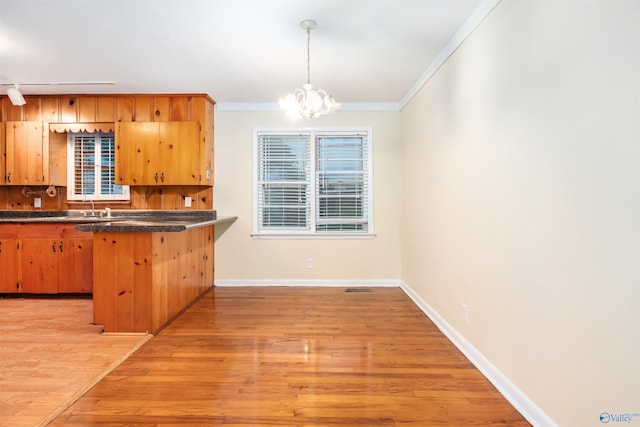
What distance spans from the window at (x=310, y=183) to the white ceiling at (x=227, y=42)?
0.81 metres

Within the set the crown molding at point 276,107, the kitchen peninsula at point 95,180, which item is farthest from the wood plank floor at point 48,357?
the crown molding at point 276,107

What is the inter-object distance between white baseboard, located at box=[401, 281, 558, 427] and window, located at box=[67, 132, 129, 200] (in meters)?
4.24

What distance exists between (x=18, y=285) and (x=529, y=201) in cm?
531

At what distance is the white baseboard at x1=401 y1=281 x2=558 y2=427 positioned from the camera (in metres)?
1.69

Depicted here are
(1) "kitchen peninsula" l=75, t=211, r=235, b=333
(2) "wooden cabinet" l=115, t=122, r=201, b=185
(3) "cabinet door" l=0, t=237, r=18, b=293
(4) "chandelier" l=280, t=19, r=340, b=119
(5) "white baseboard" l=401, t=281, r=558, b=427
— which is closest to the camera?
(5) "white baseboard" l=401, t=281, r=558, b=427

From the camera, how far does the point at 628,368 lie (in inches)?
46.8

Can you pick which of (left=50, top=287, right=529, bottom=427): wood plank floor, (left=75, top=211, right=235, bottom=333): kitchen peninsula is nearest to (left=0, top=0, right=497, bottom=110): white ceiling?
(left=75, top=211, right=235, bottom=333): kitchen peninsula

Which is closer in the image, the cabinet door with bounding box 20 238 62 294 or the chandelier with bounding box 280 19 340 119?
the chandelier with bounding box 280 19 340 119

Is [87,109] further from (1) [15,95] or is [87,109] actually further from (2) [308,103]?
(2) [308,103]

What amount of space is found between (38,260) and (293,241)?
121 inches

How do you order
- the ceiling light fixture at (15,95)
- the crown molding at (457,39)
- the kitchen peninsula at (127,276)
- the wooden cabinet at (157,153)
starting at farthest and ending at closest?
the wooden cabinet at (157,153) → the ceiling light fixture at (15,95) → the kitchen peninsula at (127,276) → the crown molding at (457,39)

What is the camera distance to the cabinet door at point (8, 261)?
401 centimetres

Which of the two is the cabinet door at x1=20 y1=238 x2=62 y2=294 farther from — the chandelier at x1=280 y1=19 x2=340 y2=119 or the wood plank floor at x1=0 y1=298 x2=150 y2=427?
the chandelier at x1=280 y1=19 x2=340 y2=119

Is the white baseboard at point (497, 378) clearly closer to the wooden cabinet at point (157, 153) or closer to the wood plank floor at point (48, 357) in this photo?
the wood plank floor at point (48, 357)
